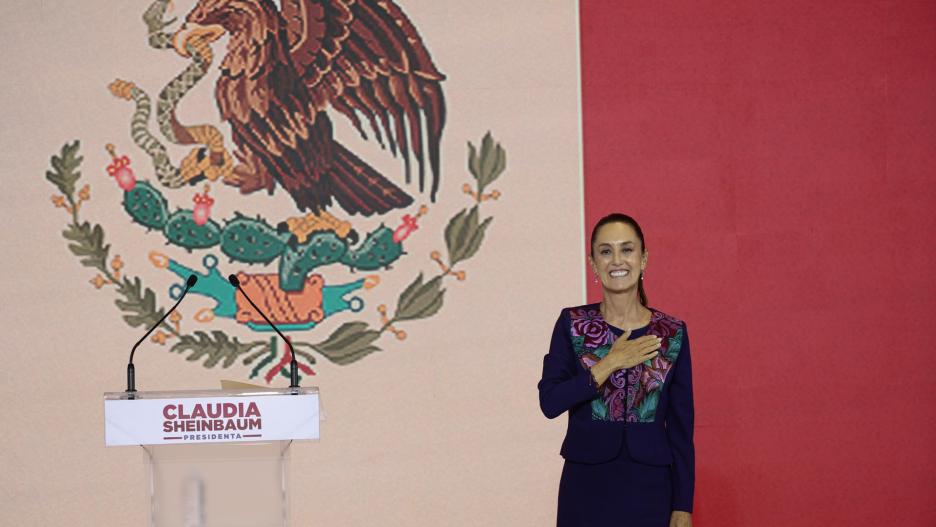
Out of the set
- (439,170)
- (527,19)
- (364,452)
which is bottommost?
(364,452)

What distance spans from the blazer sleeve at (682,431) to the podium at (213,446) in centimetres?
93

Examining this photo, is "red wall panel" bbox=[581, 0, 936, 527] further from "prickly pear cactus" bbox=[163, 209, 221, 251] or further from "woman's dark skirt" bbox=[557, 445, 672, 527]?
"woman's dark skirt" bbox=[557, 445, 672, 527]

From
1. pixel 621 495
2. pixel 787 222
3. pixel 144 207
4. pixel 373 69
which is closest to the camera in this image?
pixel 621 495

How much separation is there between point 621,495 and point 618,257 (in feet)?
1.99

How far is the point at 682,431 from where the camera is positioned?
277cm

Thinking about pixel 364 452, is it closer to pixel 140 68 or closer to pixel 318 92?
pixel 318 92

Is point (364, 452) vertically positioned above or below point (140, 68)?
below

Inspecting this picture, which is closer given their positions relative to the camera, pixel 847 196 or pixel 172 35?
pixel 172 35

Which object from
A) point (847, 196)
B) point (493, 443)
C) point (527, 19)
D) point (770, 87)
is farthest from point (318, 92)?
point (847, 196)

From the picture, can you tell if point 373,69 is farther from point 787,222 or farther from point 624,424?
point 624,424

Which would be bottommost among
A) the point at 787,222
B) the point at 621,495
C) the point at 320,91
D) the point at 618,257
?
the point at 621,495

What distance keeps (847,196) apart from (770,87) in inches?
21.9

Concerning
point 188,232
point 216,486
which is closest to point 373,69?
point 188,232

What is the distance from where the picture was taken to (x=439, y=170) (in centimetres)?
426
